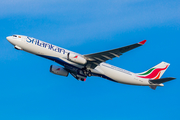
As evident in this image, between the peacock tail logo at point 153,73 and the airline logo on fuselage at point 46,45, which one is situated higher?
the airline logo on fuselage at point 46,45

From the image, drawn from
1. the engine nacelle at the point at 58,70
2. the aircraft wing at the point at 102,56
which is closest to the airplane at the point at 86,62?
the aircraft wing at the point at 102,56

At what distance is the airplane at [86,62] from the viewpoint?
138 feet

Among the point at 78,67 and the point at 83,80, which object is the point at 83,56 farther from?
the point at 83,80

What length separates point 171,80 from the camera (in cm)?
4231

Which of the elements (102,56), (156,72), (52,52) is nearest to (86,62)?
(102,56)

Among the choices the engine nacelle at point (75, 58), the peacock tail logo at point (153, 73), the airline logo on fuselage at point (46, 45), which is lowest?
the engine nacelle at point (75, 58)

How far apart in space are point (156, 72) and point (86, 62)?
46.1 feet

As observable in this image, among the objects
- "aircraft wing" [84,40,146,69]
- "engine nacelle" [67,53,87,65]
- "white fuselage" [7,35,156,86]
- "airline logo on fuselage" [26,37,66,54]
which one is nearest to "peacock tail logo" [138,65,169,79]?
"white fuselage" [7,35,156,86]

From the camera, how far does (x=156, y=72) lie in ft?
162

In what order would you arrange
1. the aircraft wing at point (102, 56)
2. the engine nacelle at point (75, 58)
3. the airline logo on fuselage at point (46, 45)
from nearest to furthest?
the aircraft wing at point (102, 56), the engine nacelle at point (75, 58), the airline logo on fuselage at point (46, 45)

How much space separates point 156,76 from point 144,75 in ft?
7.70

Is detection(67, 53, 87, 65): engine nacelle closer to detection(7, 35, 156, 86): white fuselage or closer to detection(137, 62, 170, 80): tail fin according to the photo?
detection(7, 35, 156, 86): white fuselage

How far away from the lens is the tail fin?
48.5 meters

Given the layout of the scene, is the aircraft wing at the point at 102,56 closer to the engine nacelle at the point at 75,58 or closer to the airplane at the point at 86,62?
the airplane at the point at 86,62
